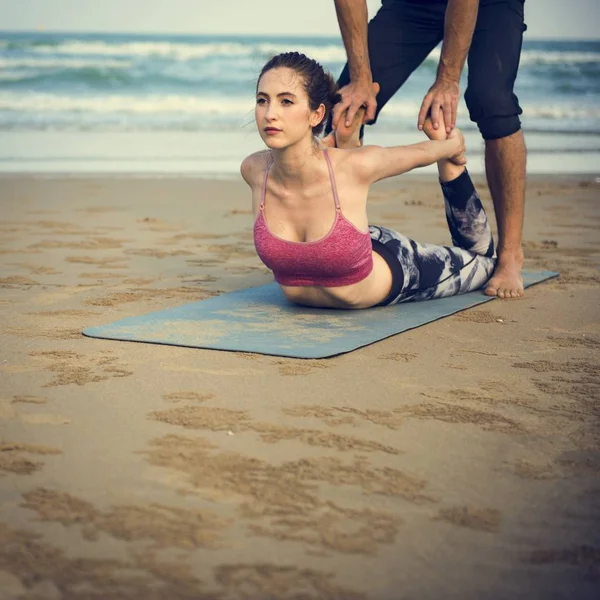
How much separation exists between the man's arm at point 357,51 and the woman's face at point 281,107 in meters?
0.56

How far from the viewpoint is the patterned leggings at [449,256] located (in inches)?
148

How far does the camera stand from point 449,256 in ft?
13.0

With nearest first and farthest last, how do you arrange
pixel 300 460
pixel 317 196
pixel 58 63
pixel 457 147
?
1. pixel 300 460
2. pixel 317 196
3. pixel 457 147
4. pixel 58 63

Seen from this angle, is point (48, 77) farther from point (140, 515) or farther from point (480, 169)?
point (140, 515)

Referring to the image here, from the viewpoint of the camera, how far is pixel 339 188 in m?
3.48

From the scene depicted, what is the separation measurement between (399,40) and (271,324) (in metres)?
1.53

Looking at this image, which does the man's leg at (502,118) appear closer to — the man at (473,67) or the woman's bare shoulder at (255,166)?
the man at (473,67)

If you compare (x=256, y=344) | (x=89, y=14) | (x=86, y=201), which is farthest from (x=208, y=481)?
(x=89, y=14)

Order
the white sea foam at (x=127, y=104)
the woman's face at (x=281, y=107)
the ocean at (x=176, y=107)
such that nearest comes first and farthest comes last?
the woman's face at (x=281, y=107)
the ocean at (x=176, y=107)
the white sea foam at (x=127, y=104)

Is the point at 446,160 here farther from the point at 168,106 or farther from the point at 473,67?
the point at 168,106

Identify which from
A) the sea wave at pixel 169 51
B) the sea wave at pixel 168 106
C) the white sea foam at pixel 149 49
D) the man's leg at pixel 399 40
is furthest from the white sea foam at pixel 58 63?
the man's leg at pixel 399 40

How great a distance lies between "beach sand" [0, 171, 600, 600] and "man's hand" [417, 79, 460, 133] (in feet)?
2.37

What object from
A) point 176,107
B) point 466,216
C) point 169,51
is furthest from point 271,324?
point 169,51

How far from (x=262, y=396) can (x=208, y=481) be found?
60 centimetres
